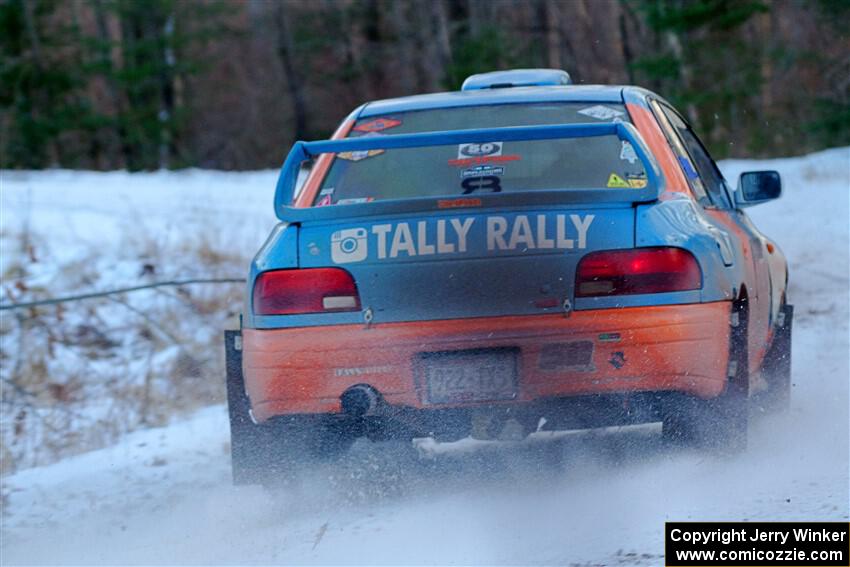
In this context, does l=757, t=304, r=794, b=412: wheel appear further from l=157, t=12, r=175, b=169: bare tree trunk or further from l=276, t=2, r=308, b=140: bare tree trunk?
l=276, t=2, r=308, b=140: bare tree trunk

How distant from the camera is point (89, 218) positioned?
13898mm

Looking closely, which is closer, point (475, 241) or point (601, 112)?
point (475, 241)

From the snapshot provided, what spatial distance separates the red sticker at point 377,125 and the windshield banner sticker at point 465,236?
1.07 meters

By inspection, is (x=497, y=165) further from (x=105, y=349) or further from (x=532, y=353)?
(x=105, y=349)

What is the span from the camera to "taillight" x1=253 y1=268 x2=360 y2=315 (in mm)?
4691

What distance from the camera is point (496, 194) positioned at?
15.5 ft

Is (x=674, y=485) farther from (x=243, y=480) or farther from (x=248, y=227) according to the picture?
(x=248, y=227)

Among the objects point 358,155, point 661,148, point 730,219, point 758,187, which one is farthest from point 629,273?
point 758,187

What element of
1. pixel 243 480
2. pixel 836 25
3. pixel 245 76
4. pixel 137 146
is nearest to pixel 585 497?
pixel 243 480

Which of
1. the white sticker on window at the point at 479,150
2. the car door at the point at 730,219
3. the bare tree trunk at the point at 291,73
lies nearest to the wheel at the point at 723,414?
the car door at the point at 730,219

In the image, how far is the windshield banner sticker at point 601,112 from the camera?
17.9ft

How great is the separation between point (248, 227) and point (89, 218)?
173cm

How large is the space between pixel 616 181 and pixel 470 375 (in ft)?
3.32

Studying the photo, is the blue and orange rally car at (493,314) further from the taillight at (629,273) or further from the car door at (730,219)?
the car door at (730,219)
